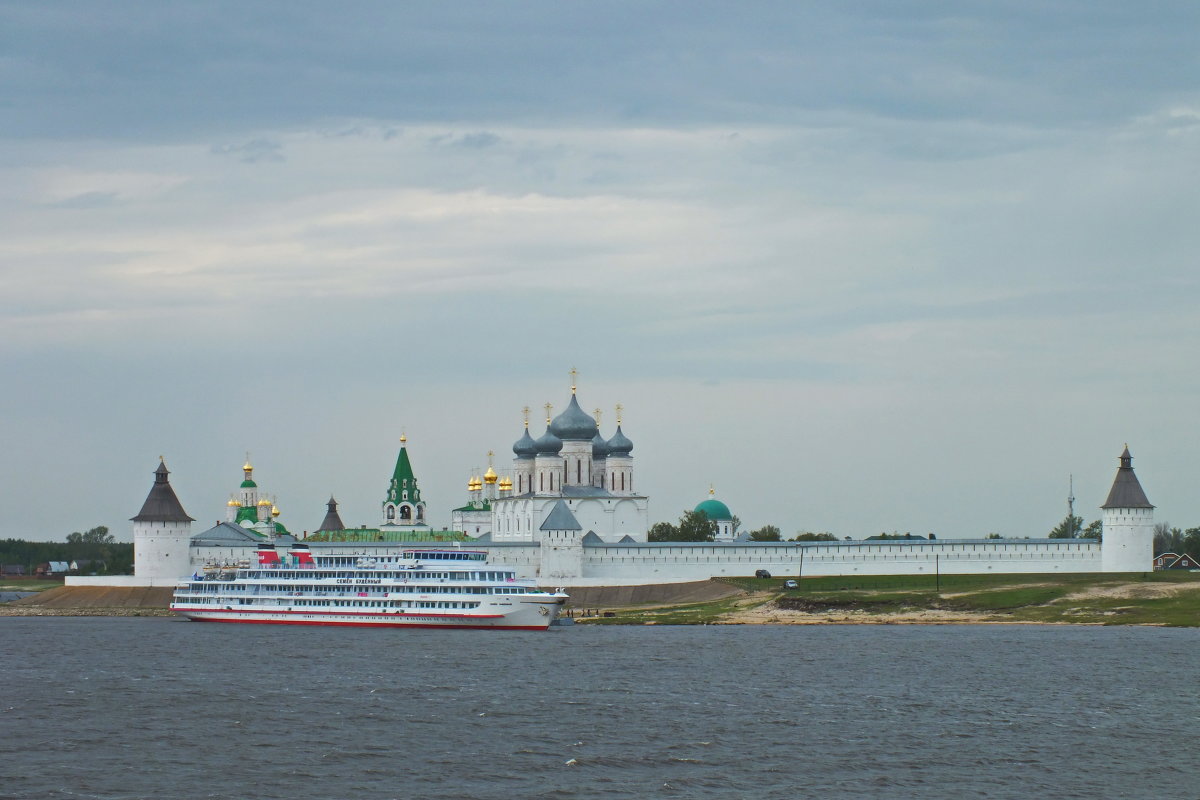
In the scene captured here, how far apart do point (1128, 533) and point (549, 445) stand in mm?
37583

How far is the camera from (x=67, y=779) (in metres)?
36.0

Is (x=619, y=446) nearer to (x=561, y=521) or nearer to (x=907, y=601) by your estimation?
(x=561, y=521)

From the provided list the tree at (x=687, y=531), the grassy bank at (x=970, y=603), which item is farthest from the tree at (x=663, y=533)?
the grassy bank at (x=970, y=603)

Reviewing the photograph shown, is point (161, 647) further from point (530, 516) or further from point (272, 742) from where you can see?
point (530, 516)

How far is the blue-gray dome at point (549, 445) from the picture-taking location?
114 m

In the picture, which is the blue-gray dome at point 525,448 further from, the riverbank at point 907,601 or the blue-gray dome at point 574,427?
the riverbank at point 907,601

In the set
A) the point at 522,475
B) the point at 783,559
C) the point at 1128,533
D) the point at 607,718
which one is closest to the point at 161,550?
the point at 522,475

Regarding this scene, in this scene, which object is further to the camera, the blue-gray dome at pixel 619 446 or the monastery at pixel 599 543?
the blue-gray dome at pixel 619 446

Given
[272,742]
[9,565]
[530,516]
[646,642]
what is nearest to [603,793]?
[272,742]

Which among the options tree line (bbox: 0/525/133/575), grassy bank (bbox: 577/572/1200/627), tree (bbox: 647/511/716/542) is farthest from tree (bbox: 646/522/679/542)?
tree line (bbox: 0/525/133/575)

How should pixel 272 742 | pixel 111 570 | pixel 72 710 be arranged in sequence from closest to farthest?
pixel 272 742, pixel 72 710, pixel 111 570

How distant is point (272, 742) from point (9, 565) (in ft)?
495

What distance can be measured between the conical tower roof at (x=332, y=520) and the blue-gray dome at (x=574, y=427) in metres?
35.2

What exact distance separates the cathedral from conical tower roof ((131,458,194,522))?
21464 mm
